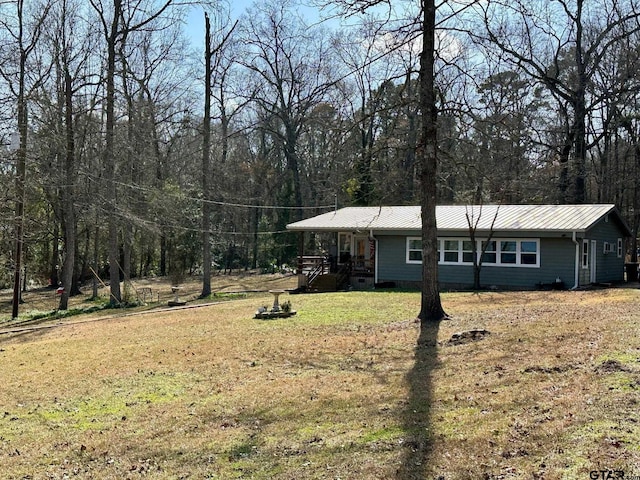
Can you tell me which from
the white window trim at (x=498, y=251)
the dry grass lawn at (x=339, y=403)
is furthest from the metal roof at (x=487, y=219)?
the dry grass lawn at (x=339, y=403)

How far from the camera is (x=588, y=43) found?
100.0ft

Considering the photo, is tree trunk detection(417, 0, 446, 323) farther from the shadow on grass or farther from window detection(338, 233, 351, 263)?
window detection(338, 233, 351, 263)

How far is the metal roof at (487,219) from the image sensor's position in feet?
67.9

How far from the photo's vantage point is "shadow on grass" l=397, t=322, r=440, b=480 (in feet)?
14.4

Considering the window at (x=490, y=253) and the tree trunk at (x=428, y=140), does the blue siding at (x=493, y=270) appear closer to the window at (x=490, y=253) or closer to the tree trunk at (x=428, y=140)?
the window at (x=490, y=253)

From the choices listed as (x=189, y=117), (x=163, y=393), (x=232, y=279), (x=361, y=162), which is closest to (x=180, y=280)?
(x=232, y=279)

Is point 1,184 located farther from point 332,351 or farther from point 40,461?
point 40,461

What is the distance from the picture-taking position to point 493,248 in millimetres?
A: 21953

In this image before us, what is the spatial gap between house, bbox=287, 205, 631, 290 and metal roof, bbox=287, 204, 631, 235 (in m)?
0.03

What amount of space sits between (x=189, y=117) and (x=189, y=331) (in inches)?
1065

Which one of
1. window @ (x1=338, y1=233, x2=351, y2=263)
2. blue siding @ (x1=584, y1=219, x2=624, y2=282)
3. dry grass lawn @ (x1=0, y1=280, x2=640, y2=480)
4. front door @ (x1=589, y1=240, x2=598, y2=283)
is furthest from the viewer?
window @ (x1=338, y1=233, x2=351, y2=263)

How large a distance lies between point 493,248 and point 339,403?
54.9 feet

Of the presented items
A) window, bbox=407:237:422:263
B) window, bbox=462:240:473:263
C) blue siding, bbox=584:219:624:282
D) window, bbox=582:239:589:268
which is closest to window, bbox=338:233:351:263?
window, bbox=407:237:422:263

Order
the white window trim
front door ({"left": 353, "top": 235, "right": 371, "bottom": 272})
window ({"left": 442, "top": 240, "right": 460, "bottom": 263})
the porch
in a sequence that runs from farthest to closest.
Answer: front door ({"left": 353, "top": 235, "right": 371, "bottom": 272}), the porch, window ({"left": 442, "top": 240, "right": 460, "bottom": 263}), the white window trim
